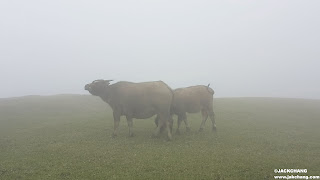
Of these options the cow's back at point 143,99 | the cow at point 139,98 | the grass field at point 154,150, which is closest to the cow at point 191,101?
the grass field at point 154,150

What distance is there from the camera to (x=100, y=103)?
176 ft

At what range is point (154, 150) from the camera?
18.6 m

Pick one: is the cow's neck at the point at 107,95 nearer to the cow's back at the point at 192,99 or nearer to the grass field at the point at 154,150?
the grass field at the point at 154,150

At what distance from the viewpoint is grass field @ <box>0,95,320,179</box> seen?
46.5 ft

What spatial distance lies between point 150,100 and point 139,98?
0.98m

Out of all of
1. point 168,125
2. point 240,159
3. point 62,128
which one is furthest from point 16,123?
point 240,159

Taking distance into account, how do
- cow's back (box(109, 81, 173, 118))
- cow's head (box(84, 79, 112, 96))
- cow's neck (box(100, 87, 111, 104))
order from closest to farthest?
cow's back (box(109, 81, 173, 118)) → cow's neck (box(100, 87, 111, 104)) → cow's head (box(84, 79, 112, 96))

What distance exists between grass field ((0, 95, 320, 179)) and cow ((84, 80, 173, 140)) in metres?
1.95

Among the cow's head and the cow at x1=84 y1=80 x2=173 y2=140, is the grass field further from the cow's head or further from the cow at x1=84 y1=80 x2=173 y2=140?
the cow's head

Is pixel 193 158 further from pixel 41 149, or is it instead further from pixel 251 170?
pixel 41 149

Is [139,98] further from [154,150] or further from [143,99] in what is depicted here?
[154,150]

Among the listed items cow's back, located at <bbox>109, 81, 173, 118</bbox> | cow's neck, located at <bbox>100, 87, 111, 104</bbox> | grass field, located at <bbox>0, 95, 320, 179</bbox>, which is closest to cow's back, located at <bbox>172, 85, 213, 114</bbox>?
grass field, located at <bbox>0, 95, 320, 179</bbox>

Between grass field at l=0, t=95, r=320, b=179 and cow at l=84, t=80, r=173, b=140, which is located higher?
cow at l=84, t=80, r=173, b=140

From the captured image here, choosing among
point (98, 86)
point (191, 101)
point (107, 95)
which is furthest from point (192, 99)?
point (98, 86)
